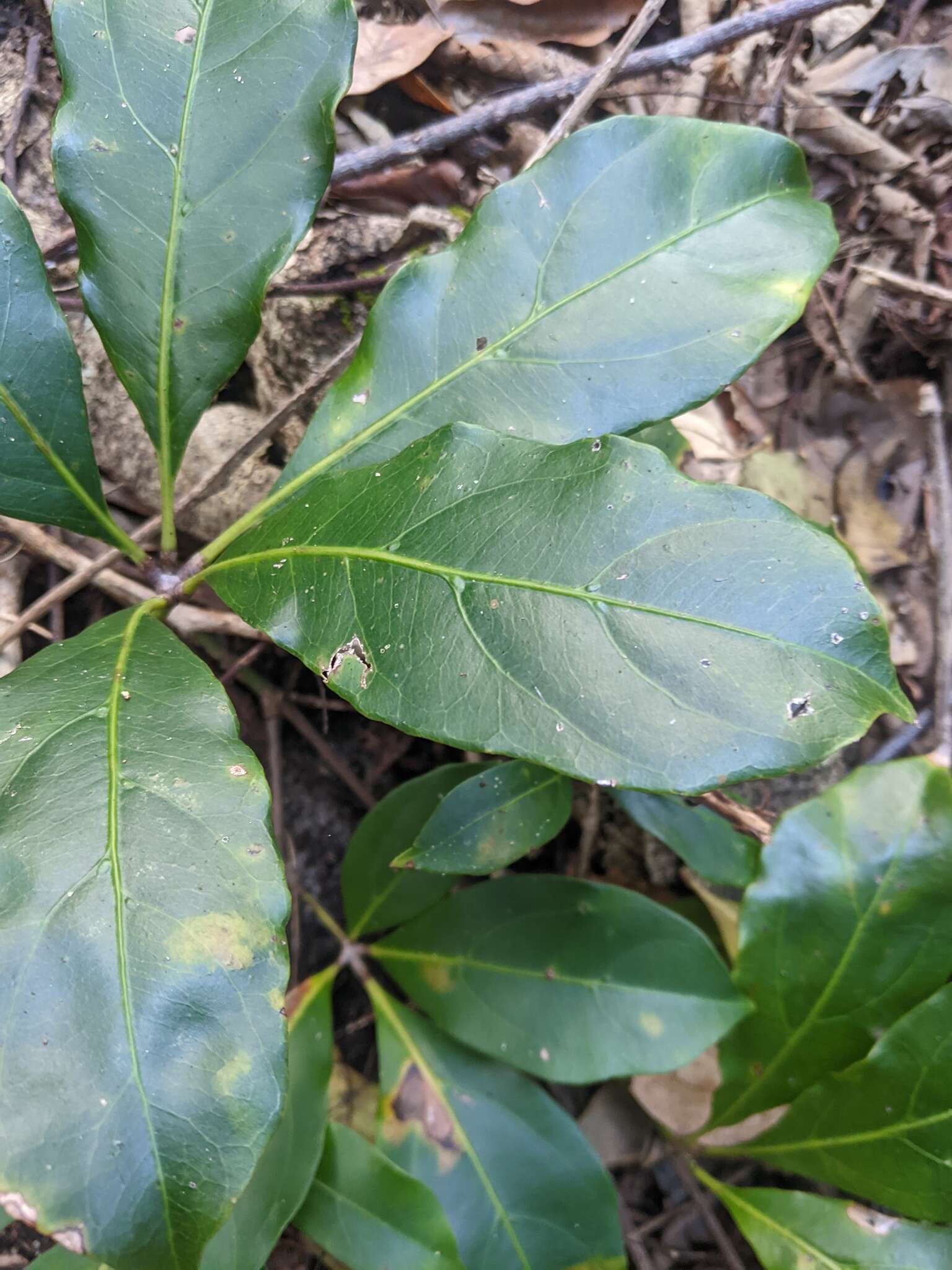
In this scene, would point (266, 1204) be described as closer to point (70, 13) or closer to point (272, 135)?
point (272, 135)

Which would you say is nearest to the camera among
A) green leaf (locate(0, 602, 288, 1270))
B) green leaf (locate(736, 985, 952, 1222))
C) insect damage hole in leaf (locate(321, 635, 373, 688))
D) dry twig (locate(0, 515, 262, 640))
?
green leaf (locate(0, 602, 288, 1270))

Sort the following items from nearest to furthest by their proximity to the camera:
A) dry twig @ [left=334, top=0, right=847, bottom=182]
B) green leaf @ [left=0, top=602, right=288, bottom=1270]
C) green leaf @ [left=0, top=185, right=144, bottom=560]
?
green leaf @ [left=0, top=602, right=288, bottom=1270], green leaf @ [left=0, top=185, right=144, bottom=560], dry twig @ [left=334, top=0, right=847, bottom=182]

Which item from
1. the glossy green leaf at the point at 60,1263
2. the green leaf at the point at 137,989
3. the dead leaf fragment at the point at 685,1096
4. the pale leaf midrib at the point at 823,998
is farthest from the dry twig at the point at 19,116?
the dead leaf fragment at the point at 685,1096

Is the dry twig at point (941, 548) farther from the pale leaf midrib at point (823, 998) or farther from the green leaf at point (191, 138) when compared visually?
the green leaf at point (191, 138)

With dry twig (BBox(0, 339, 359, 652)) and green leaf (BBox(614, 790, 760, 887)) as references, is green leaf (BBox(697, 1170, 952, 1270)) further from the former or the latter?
dry twig (BBox(0, 339, 359, 652))

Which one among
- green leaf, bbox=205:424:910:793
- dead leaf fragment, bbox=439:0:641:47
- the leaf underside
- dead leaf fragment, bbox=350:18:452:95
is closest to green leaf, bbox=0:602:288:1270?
green leaf, bbox=205:424:910:793

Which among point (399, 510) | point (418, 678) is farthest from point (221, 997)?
point (399, 510)

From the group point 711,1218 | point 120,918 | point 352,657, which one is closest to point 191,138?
point 352,657

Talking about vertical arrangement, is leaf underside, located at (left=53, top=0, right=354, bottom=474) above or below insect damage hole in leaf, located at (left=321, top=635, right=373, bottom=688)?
above

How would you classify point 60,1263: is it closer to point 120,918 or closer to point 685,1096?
point 120,918
